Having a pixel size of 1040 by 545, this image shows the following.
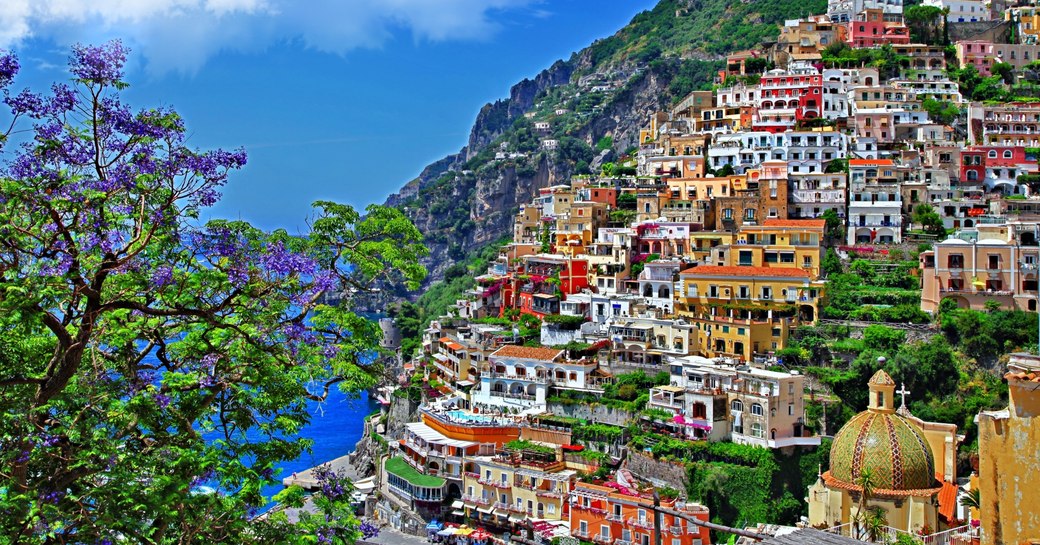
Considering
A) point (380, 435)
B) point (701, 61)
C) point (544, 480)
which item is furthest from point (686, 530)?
point (701, 61)

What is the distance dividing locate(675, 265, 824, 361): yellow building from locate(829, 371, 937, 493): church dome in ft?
57.9

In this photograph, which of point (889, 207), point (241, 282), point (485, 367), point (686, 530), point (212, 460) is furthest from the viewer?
point (889, 207)

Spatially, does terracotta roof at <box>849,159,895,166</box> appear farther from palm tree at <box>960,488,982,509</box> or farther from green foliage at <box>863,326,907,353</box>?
palm tree at <box>960,488,982,509</box>

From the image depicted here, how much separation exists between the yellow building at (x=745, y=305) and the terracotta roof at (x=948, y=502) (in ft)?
53.7

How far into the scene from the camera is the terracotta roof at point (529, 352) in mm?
43719

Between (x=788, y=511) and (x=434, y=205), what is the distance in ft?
307

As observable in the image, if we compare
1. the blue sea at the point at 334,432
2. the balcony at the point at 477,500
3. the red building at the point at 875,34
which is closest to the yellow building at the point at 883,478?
the balcony at the point at 477,500

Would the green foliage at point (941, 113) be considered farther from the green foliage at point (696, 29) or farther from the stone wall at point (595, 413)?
the stone wall at point (595, 413)

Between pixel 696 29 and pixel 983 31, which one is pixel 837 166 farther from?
pixel 696 29

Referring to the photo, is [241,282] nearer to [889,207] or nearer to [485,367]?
[485,367]

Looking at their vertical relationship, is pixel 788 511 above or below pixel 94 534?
below

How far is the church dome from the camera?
2269 centimetres

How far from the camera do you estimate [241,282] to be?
32.2 ft

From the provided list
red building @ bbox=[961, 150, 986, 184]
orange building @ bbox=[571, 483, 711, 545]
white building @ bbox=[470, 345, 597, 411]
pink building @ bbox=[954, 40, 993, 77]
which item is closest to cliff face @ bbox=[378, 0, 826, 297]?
pink building @ bbox=[954, 40, 993, 77]
